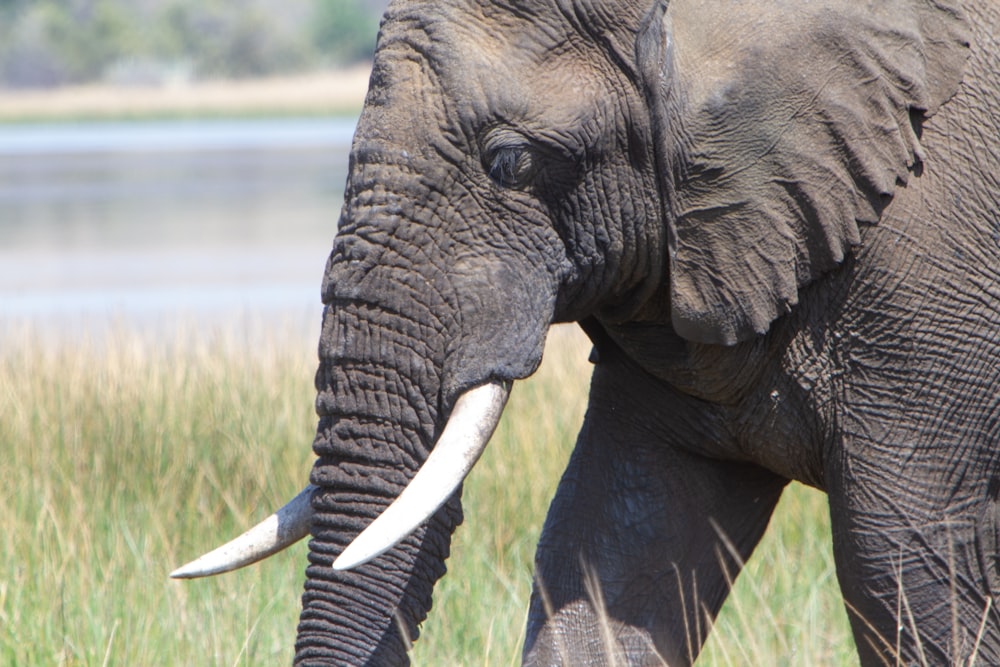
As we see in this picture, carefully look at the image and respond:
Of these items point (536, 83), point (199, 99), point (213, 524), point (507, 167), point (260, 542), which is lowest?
point (199, 99)

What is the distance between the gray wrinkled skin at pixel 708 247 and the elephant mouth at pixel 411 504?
6 cm

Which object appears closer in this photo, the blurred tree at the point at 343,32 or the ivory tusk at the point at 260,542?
the ivory tusk at the point at 260,542

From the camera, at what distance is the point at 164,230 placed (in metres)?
20.1

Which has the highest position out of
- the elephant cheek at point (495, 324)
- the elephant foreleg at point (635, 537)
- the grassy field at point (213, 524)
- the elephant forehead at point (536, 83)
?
the elephant forehead at point (536, 83)

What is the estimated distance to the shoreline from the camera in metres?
55.6

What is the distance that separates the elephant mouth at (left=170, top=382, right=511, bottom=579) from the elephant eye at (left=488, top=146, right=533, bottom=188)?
1.21 ft

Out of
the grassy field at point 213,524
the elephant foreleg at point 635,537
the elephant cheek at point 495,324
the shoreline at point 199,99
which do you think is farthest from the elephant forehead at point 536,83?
the shoreline at point 199,99

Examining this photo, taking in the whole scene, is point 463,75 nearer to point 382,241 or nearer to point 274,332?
point 382,241

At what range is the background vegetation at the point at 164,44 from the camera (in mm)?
71062

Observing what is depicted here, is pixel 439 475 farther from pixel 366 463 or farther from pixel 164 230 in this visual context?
pixel 164 230

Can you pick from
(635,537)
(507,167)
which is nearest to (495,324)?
(507,167)

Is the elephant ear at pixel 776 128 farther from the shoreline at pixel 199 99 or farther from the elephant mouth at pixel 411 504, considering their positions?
the shoreline at pixel 199 99

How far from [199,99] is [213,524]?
199 ft

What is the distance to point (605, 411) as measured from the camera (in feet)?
11.9
